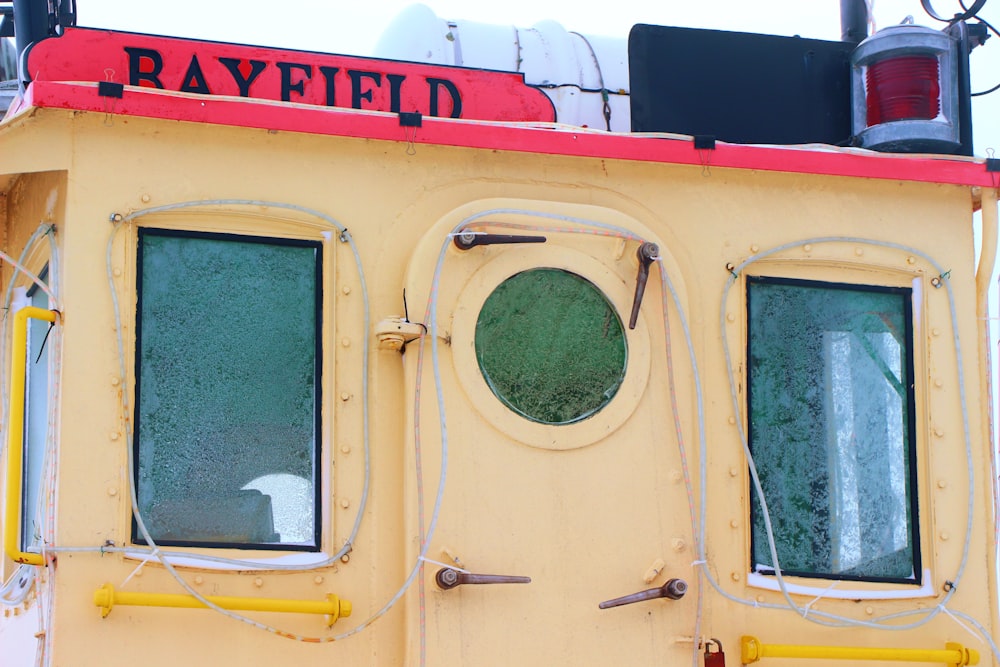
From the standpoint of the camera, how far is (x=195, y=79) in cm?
486

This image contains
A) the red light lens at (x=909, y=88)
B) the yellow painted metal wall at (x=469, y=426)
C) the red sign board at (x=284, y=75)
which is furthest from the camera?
the red light lens at (x=909, y=88)

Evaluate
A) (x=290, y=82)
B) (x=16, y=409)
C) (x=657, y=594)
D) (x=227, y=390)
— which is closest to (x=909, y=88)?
(x=657, y=594)

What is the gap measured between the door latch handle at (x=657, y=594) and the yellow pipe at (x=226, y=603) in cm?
82

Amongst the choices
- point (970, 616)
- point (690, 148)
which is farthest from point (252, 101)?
point (970, 616)

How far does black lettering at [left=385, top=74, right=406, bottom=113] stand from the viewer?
198 inches

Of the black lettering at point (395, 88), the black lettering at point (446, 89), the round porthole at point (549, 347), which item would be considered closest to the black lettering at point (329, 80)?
the black lettering at point (395, 88)

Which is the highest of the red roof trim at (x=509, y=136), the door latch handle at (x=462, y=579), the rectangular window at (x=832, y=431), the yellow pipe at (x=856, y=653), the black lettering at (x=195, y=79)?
the black lettering at (x=195, y=79)

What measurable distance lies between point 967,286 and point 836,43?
1.08 meters

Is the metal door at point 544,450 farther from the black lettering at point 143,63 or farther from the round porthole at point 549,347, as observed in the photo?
the black lettering at point 143,63

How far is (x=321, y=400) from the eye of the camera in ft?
15.3

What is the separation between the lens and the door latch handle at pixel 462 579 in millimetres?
4449

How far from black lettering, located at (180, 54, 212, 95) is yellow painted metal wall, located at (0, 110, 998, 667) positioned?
24 centimetres

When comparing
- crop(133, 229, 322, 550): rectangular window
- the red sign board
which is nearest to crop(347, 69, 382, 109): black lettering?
the red sign board

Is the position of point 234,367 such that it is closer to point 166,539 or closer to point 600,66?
point 166,539
